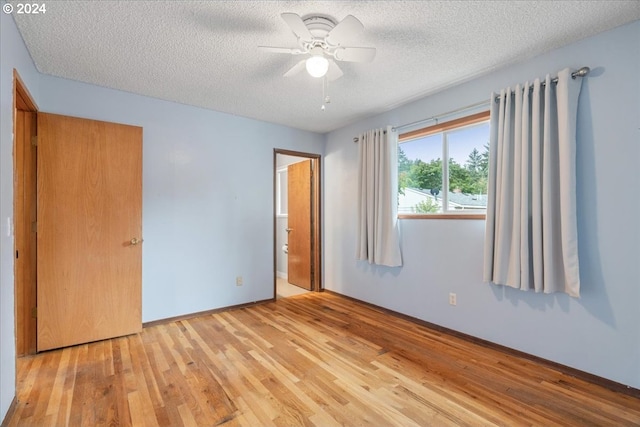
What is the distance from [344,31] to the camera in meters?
1.80

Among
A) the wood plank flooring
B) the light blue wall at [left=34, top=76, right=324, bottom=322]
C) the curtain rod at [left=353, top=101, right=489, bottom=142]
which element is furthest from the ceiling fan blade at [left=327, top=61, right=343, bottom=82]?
the wood plank flooring

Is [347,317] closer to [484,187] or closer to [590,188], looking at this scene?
[484,187]

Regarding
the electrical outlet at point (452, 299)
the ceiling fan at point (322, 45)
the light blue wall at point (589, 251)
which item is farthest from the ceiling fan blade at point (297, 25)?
the electrical outlet at point (452, 299)

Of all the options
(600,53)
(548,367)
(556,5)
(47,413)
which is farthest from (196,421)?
(600,53)

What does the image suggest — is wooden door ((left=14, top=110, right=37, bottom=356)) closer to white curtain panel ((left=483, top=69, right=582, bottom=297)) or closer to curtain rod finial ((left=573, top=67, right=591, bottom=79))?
white curtain panel ((left=483, top=69, right=582, bottom=297))

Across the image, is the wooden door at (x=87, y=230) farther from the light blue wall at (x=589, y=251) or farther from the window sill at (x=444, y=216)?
the light blue wall at (x=589, y=251)

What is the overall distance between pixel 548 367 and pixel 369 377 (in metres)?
1.38

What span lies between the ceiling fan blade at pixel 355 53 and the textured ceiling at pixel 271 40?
0.18m

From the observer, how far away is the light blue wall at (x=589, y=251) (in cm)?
196

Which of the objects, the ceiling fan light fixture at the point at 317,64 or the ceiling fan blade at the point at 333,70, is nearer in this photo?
the ceiling fan light fixture at the point at 317,64

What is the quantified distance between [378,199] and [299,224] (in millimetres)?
1710

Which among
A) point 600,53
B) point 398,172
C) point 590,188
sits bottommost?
point 590,188

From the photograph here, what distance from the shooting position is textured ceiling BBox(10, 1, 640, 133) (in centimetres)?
184

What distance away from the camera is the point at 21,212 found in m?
2.50
